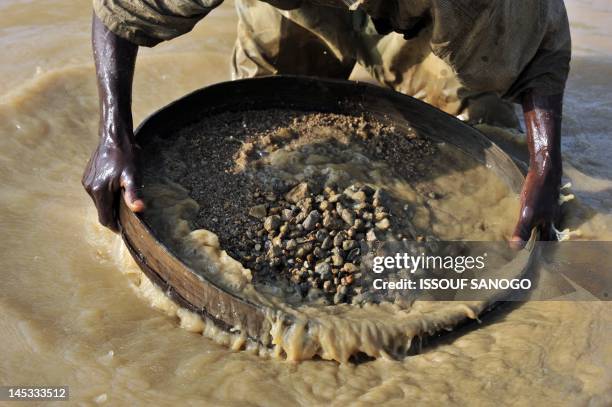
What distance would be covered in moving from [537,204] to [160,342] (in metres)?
1.08

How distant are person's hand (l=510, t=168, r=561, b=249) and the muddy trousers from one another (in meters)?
0.73

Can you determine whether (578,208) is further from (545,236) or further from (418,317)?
(418,317)

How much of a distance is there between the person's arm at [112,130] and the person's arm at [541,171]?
105cm

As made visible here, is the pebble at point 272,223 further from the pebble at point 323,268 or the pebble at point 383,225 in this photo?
the pebble at point 383,225

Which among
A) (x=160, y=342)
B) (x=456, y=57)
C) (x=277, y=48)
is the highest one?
(x=456, y=57)

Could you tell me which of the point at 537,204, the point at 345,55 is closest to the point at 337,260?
the point at 537,204

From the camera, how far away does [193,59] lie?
126 inches

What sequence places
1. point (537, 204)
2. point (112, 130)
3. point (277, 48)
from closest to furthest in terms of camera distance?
point (112, 130)
point (537, 204)
point (277, 48)

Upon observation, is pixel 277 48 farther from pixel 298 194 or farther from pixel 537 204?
pixel 537 204

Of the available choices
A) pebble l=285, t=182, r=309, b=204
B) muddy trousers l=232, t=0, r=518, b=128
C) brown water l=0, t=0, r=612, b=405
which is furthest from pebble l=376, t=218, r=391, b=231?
muddy trousers l=232, t=0, r=518, b=128

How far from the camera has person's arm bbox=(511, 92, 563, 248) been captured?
195 centimetres

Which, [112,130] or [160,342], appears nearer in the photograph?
[160,342]

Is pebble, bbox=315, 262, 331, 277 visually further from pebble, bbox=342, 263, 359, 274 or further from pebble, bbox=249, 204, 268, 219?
pebble, bbox=249, 204, 268, 219

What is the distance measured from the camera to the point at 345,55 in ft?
8.51
